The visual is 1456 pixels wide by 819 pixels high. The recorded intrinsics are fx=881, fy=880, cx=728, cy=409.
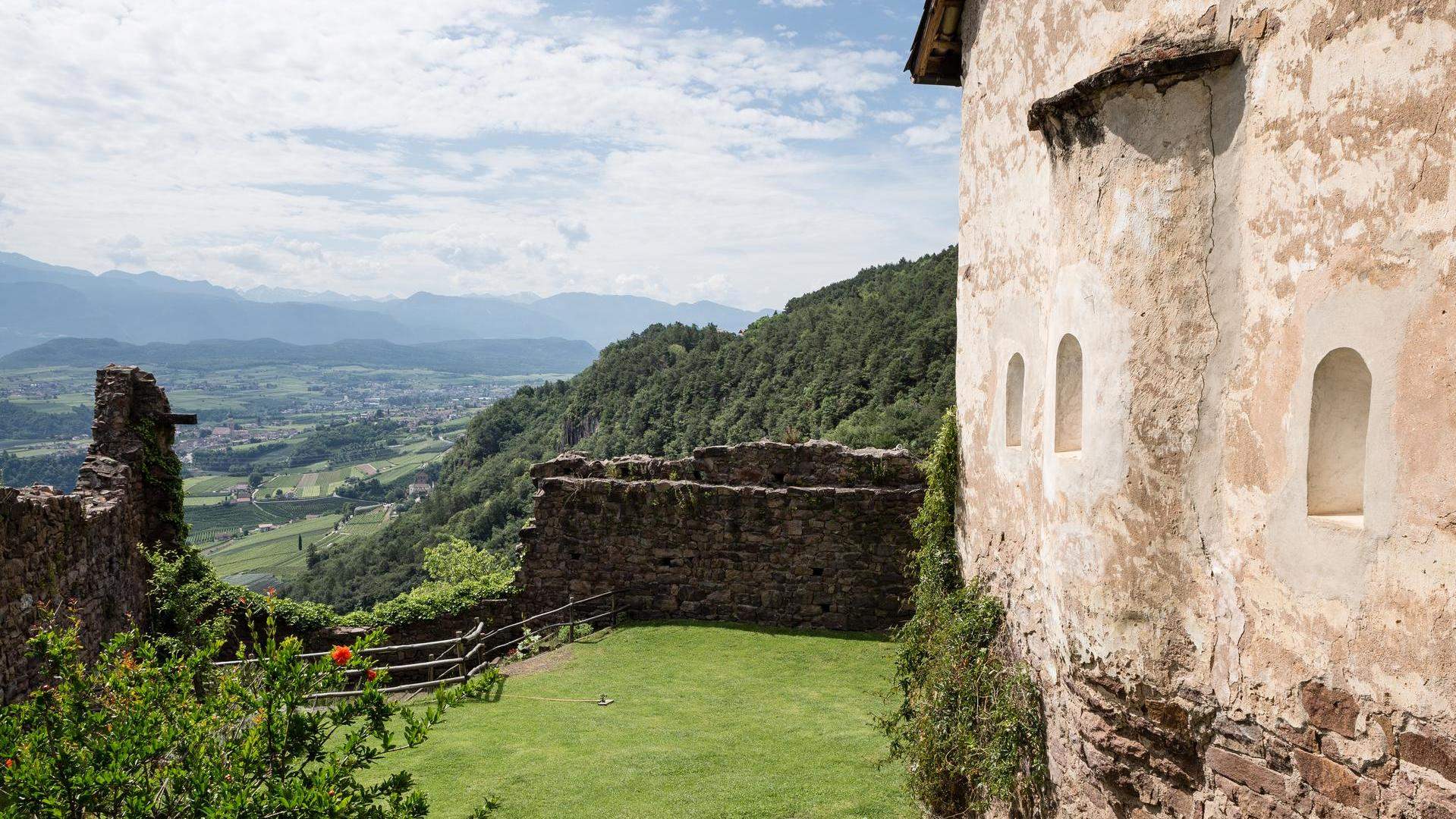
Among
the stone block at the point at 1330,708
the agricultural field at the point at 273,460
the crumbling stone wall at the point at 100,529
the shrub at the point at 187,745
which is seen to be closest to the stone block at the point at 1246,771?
the stone block at the point at 1330,708

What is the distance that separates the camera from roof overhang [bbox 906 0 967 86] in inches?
326

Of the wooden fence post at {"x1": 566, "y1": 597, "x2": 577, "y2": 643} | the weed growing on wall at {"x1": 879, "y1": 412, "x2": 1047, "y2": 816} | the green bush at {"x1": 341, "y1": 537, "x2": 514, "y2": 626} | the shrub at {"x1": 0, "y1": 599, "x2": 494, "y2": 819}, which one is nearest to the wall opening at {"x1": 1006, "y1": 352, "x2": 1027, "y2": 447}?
the weed growing on wall at {"x1": 879, "y1": 412, "x2": 1047, "y2": 816}

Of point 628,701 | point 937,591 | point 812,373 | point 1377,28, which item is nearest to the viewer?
point 1377,28

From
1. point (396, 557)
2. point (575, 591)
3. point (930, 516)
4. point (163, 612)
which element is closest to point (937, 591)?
point (930, 516)

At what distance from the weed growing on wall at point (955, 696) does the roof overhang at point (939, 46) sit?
3.53 meters

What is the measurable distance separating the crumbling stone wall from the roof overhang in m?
8.87

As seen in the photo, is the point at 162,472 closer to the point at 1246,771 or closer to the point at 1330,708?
the point at 1246,771

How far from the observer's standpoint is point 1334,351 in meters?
3.78

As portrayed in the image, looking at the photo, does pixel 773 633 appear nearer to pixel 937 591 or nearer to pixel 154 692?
pixel 937 591

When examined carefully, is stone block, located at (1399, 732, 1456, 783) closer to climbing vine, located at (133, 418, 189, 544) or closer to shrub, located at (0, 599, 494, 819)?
shrub, located at (0, 599, 494, 819)

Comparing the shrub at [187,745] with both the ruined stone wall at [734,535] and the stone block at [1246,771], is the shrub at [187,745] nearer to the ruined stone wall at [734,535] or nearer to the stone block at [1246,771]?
the stone block at [1246,771]

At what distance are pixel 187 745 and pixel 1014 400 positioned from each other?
607 cm

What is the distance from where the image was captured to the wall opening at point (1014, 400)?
23.4ft

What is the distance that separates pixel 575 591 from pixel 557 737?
5.48 meters
